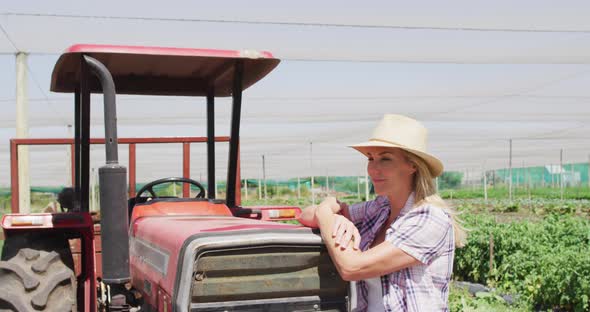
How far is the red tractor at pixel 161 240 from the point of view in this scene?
2.59 metres

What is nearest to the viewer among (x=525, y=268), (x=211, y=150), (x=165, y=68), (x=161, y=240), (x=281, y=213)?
(x=161, y=240)

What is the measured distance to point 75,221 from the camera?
3.55 metres

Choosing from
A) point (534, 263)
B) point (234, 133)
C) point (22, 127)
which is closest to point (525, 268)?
point (534, 263)

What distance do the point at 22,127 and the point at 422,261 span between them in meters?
7.49

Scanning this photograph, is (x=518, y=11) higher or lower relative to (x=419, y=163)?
higher

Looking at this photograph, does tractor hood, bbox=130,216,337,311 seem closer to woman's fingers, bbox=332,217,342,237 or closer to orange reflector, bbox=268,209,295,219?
woman's fingers, bbox=332,217,342,237

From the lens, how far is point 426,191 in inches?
104

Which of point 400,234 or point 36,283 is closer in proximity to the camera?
point 400,234

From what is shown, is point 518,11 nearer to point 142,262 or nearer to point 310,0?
point 310,0

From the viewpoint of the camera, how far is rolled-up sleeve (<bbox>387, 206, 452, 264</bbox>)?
246cm

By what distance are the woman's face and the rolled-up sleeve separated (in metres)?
0.16

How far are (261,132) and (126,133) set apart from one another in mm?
3609

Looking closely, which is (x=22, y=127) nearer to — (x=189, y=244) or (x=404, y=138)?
(x=189, y=244)

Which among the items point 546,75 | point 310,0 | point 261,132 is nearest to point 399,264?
point 310,0
